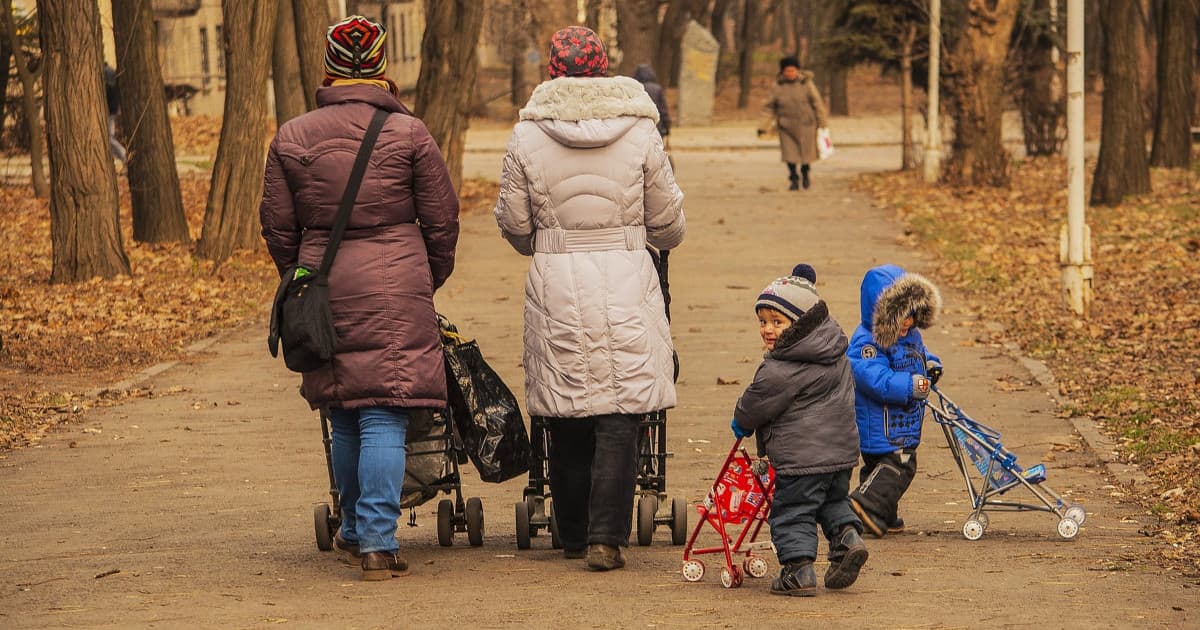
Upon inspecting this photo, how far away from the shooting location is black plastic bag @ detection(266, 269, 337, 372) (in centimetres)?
606

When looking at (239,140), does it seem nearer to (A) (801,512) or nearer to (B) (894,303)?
(B) (894,303)

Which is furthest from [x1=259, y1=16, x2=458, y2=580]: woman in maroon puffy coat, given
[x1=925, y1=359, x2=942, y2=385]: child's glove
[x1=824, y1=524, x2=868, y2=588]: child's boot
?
[x1=925, y1=359, x2=942, y2=385]: child's glove

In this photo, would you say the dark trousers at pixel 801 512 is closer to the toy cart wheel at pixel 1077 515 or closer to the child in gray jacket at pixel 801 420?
the child in gray jacket at pixel 801 420

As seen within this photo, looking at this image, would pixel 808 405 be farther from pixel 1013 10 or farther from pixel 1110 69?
pixel 1013 10

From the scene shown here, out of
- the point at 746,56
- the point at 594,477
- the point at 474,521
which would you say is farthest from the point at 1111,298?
the point at 746,56

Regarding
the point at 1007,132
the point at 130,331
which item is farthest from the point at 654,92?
the point at 1007,132

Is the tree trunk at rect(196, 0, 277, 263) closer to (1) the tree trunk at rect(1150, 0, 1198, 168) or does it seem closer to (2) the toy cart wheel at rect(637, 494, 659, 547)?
(2) the toy cart wheel at rect(637, 494, 659, 547)

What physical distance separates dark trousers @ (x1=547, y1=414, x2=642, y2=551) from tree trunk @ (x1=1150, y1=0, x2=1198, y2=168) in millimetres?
21504

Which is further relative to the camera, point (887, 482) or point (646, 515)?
point (887, 482)

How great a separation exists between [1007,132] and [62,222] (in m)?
27.8

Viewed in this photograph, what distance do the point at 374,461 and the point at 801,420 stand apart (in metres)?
1.46

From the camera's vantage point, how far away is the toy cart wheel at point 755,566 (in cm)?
628

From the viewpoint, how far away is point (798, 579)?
6039mm

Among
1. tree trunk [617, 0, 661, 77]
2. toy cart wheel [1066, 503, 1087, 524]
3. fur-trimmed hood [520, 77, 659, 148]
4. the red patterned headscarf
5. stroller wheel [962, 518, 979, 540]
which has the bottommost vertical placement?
stroller wheel [962, 518, 979, 540]
